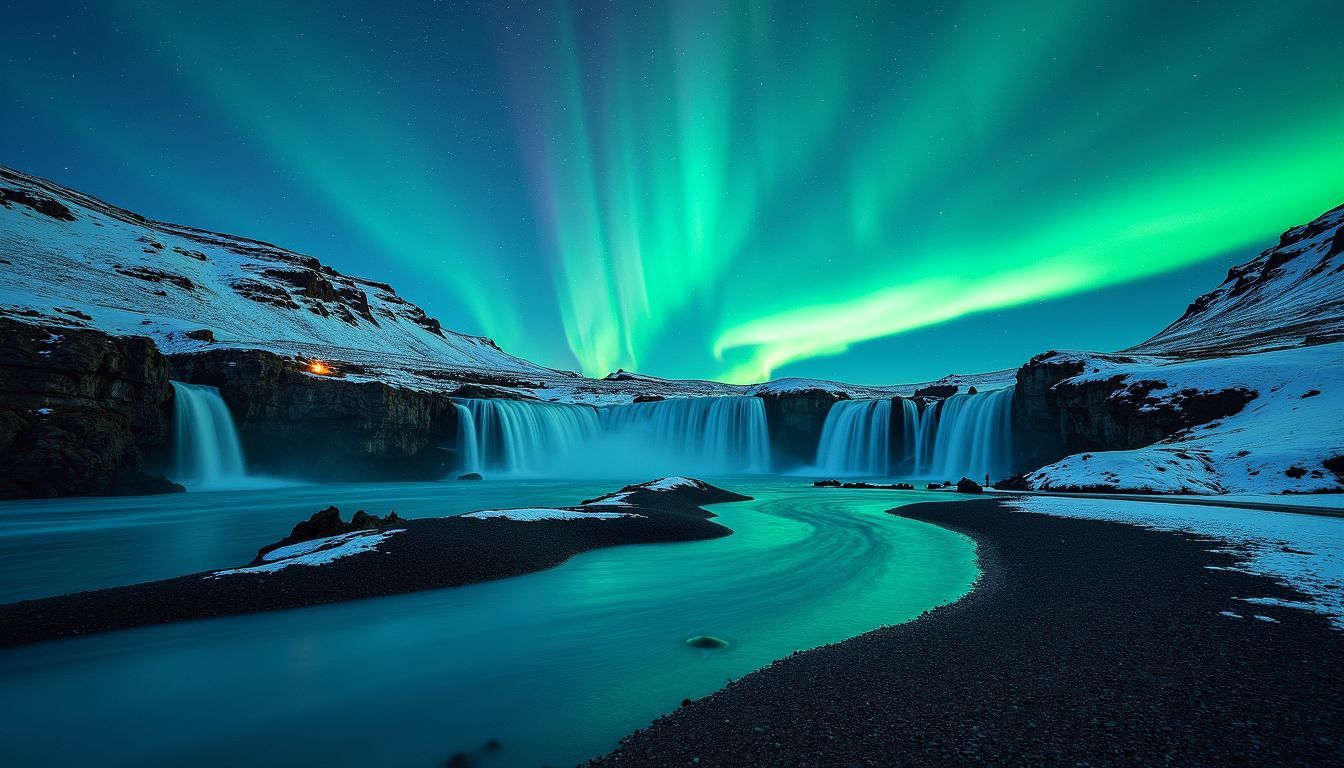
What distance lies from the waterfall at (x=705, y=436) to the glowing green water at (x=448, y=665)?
47.7 metres

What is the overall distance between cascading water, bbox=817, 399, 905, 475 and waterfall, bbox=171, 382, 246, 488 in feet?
171

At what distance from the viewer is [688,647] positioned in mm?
5641

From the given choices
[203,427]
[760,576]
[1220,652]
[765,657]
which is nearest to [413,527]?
[760,576]

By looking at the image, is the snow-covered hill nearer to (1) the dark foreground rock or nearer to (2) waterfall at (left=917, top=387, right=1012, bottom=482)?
(2) waterfall at (left=917, top=387, right=1012, bottom=482)

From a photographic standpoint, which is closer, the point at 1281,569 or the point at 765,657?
the point at 765,657

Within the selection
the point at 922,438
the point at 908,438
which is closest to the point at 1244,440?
the point at 922,438

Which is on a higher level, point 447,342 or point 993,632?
point 447,342

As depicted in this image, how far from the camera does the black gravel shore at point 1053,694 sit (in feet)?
9.02

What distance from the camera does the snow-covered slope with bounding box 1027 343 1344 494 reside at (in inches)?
704

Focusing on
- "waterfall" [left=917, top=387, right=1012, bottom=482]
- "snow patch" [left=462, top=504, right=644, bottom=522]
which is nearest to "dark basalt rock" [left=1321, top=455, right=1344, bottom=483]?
"snow patch" [left=462, top=504, right=644, bottom=522]

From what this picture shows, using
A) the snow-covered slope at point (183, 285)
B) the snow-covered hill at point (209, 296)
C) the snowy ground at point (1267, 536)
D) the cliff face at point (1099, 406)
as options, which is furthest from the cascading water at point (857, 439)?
the snow-covered slope at point (183, 285)

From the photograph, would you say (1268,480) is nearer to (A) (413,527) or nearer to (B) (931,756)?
(B) (931,756)

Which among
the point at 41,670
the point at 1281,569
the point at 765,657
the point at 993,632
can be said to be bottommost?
the point at 41,670

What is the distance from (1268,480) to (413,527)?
27.6 m
